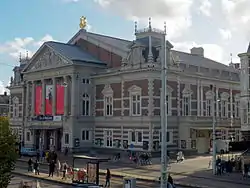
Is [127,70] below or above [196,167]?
above

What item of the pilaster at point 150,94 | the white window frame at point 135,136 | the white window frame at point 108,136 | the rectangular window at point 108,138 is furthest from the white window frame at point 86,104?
the pilaster at point 150,94

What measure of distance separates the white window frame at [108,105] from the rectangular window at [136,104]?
5.22 metres

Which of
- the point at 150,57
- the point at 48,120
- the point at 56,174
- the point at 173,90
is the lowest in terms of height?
the point at 56,174

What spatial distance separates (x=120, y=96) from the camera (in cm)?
6606

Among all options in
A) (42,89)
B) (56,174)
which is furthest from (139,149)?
(42,89)

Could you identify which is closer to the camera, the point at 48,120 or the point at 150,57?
the point at 150,57

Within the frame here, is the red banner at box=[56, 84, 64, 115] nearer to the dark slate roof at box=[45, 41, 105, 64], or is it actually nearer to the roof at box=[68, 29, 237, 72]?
the dark slate roof at box=[45, 41, 105, 64]

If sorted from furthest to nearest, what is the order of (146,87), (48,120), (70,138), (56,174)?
(48,120) < (70,138) < (146,87) < (56,174)

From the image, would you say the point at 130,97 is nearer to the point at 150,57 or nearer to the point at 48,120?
the point at 150,57

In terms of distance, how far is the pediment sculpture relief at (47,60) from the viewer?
71.3 metres

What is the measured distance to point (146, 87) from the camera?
6106 cm

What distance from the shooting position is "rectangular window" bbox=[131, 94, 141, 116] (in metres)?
62.6

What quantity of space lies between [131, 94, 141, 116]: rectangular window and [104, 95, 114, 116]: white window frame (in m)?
5.22

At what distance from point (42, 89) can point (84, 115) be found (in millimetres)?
11008
